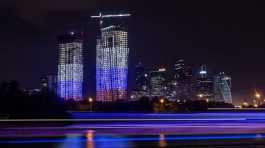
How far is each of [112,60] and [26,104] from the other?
87.3 meters

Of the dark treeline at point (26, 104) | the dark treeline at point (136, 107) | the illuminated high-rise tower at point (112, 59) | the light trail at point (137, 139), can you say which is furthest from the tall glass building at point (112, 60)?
the light trail at point (137, 139)

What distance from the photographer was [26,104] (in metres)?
41.3

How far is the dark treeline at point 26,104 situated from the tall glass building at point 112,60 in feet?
188

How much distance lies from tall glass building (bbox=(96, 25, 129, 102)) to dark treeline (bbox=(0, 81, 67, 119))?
57.2 metres

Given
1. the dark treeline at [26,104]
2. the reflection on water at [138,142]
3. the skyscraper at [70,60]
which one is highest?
the skyscraper at [70,60]

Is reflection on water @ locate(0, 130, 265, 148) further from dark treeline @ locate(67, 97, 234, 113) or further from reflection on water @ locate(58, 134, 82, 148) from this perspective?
dark treeline @ locate(67, 97, 234, 113)

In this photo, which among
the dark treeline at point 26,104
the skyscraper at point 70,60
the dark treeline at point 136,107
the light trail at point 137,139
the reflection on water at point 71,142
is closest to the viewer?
the reflection on water at point 71,142

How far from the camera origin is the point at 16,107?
40812mm

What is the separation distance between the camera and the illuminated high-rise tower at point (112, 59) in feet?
360

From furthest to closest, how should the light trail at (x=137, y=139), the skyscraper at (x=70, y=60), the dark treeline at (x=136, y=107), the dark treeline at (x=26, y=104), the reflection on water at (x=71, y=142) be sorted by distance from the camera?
the skyscraper at (x=70, y=60)
the dark treeline at (x=136, y=107)
the dark treeline at (x=26, y=104)
the light trail at (x=137, y=139)
the reflection on water at (x=71, y=142)

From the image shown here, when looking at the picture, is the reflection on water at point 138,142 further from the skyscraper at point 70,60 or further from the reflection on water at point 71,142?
the skyscraper at point 70,60

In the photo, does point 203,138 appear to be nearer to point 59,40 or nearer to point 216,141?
point 216,141

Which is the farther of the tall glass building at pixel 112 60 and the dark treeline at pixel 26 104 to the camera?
the tall glass building at pixel 112 60

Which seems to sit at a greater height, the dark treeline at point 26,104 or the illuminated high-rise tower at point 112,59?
the illuminated high-rise tower at point 112,59
